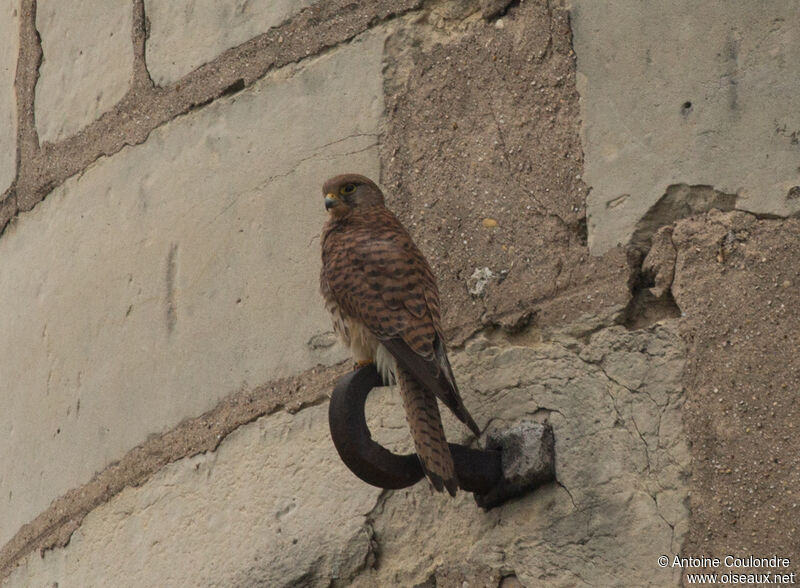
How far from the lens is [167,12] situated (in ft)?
11.5

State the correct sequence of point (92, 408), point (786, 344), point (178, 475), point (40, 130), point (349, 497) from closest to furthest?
point (786, 344) < point (349, 497) < point (178, 475) < point (92, 408) < point (40, 130)

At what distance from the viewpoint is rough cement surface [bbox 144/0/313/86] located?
10.6 ft

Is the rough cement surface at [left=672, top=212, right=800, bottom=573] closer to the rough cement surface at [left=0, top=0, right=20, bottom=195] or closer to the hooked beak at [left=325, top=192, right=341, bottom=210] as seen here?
the hooked beak at [left=325, top=192, right=341, bottom=210]

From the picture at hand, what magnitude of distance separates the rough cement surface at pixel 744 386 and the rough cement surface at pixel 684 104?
8 centimetres

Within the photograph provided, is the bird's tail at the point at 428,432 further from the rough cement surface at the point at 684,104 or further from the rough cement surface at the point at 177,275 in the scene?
the rough cement surface at the point at 684,104

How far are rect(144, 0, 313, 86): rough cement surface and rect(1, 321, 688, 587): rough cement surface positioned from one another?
0.98 meters

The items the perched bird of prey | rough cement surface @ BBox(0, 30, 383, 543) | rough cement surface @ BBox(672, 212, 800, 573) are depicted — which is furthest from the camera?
rough cement surface @ BBox(0, 30, 383, 543)

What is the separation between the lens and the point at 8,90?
13.2 feet

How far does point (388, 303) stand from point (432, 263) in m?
0.13

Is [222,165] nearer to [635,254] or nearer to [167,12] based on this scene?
[167,12]

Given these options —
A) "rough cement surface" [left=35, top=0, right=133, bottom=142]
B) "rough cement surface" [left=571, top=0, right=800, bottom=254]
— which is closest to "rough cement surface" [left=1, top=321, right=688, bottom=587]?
"rough cement surface" [left=571, top=0, right=800, bottom=254]

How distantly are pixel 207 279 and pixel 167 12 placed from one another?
2.59 ft

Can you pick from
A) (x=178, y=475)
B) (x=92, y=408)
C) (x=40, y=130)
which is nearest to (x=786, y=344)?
(x=178, y=475)

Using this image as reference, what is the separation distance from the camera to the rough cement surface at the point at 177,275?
3031 millimetres
